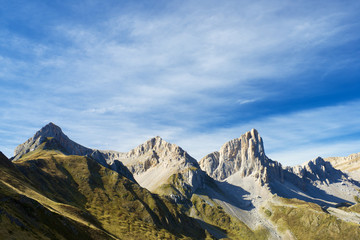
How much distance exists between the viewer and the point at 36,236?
7006 centimetres

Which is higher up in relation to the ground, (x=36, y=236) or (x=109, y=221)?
(x=36, y=236)

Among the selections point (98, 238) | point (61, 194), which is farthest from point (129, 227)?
point (98, 238)

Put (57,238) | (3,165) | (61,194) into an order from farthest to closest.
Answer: (61,194) < (3,165) < (57,238)

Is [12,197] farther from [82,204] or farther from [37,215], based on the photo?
[82,204]

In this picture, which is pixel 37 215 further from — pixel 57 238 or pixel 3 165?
pixel 3 165


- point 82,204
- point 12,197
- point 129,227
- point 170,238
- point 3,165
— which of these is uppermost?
point 3,165

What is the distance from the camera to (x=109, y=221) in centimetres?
17962

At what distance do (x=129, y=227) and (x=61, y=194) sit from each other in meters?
60.2

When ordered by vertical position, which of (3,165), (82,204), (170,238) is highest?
(3,165)

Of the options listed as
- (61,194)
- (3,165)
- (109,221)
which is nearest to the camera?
(3,165)

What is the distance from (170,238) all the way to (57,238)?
5160 inches

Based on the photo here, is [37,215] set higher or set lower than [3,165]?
lower

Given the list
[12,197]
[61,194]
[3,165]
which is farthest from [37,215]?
[61,194]

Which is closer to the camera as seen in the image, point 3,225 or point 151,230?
point 3,225
